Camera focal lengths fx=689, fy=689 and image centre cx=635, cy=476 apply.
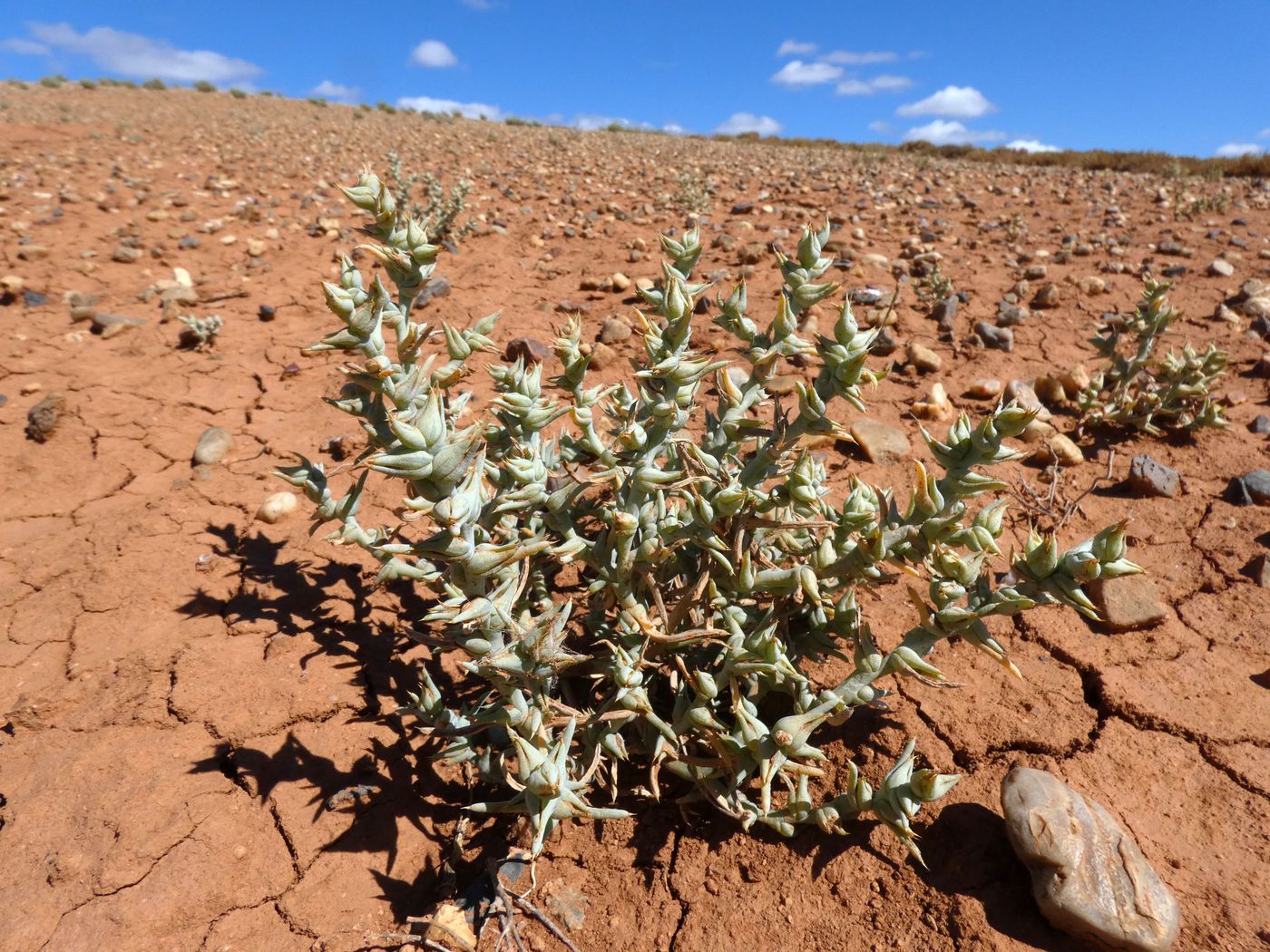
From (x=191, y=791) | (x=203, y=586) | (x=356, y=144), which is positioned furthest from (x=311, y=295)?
(x=356, y=144)

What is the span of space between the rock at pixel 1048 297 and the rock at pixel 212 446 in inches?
189

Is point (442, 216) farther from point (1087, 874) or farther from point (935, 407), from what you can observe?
point (1087, 874)

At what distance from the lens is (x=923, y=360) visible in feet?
12.5

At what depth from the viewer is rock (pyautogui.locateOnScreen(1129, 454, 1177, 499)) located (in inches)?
113

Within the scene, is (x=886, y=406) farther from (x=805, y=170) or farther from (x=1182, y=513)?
(x=805, y=170)

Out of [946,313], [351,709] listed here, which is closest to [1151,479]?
[946,313]

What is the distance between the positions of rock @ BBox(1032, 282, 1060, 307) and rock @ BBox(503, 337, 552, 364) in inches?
127

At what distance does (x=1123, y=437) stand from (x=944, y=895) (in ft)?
8.59

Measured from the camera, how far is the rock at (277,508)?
2.84 metres

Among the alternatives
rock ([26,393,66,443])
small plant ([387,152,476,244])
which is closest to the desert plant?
rock ([26,393,66,443])

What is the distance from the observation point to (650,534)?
4.94 feet

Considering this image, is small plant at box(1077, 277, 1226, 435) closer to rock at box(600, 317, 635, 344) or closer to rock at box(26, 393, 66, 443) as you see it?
rock at box(600, 317, 635, 344)

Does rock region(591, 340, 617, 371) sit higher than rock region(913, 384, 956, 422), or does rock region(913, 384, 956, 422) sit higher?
rock region(591, 340, 617, 371)

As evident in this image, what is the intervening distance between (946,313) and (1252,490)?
74.6 inches
